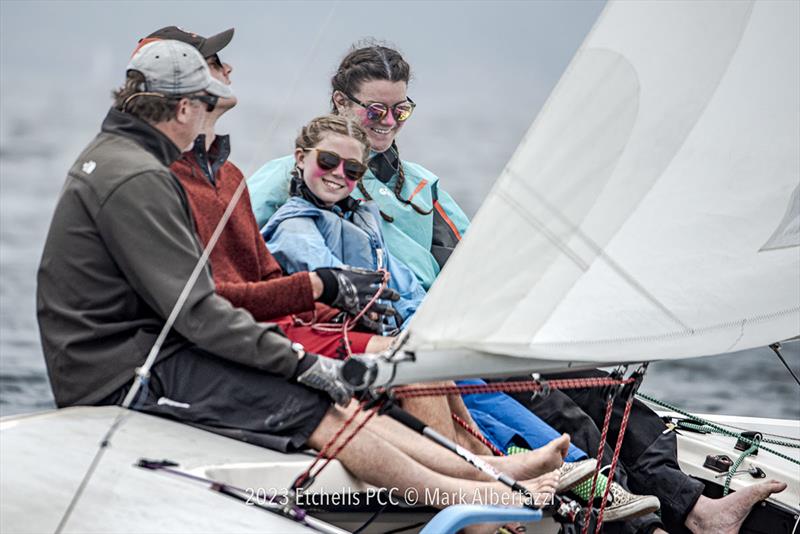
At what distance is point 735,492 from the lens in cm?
310

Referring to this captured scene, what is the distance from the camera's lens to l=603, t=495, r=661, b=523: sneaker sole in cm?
278

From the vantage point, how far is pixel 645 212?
2.44m

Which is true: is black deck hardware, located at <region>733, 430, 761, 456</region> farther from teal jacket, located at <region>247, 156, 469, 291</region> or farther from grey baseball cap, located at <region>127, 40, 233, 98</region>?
grey baseball cap, located at <region>127, 40, 233, 98</region>

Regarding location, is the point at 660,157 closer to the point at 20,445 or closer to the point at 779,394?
the point at 20,445

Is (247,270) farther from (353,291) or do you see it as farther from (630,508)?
(630,508)

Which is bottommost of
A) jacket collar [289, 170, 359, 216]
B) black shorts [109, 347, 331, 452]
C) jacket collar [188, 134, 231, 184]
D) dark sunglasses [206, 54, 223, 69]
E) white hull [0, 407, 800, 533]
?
white hull [0, 407, 800, 533]

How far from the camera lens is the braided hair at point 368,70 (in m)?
3.52

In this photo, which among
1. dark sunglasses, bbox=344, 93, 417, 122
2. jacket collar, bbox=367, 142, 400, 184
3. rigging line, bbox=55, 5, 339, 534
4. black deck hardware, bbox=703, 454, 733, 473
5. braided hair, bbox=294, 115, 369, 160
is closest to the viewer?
rigging line, bbox=55, 5, 339, 534

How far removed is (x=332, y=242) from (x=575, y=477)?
2.72 feet

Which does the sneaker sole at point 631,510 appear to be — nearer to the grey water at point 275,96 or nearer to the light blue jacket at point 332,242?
the light blue jacket at point 332,242

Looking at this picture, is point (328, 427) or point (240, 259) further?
point (240, 259)

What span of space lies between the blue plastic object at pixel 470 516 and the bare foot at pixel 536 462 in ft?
0.74

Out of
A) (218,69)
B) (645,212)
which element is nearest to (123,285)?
(218,69)

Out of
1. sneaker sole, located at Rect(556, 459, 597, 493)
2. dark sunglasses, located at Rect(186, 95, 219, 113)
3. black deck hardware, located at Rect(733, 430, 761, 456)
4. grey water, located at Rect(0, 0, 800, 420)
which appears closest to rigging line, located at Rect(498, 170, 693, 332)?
sneaker sole, located at Rect(556, 459, 597, 493)
